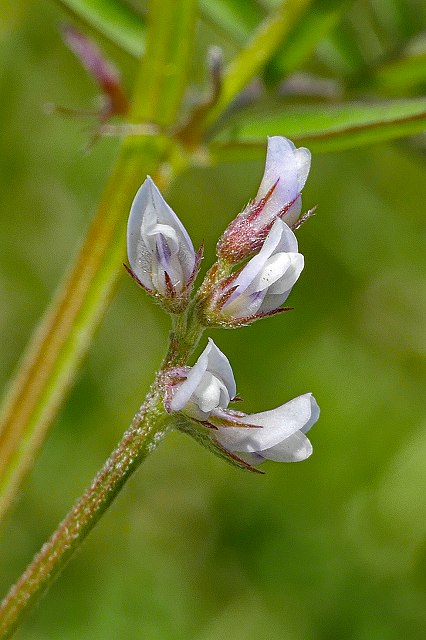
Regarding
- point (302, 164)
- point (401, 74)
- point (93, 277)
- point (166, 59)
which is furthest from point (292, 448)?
point (401, 74)

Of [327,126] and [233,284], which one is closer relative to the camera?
[233,284]

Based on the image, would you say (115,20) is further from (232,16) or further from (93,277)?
(93,277)

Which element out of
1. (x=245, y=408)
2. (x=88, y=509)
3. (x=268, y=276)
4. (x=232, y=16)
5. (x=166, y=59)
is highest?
(x=232, y=16)

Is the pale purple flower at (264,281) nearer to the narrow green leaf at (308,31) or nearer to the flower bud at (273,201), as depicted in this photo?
the flower bud at (273,201)

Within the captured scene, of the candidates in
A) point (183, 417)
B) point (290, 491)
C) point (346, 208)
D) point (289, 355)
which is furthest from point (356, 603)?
point (183, 417)

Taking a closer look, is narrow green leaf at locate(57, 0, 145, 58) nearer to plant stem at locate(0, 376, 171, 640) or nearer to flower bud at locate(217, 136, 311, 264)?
flower bud at locate(217, 136, 311, 264)

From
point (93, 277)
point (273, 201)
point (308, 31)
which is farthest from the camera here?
point (308, 31)
